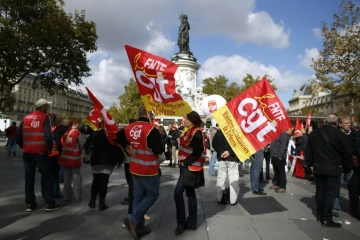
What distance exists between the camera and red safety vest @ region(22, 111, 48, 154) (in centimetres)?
565

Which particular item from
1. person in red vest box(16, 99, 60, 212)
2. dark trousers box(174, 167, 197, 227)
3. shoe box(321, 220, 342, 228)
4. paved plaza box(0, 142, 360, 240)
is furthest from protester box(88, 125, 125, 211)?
shoe box(321, 220, 342, 228)

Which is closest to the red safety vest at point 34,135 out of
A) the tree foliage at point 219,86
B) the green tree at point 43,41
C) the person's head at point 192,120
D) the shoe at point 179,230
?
the person's head at point 192,120

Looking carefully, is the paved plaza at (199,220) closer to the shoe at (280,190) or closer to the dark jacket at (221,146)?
the shoe at (280,190)

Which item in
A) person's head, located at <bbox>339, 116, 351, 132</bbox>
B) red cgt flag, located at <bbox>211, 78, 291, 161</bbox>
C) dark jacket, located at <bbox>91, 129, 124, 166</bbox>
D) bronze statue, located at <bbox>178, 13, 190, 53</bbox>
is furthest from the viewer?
bronze statue, located at <bbox>178, 13, 190, 53</bbox>

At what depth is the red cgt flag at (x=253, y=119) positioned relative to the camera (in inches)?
205

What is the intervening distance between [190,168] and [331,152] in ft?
8.71

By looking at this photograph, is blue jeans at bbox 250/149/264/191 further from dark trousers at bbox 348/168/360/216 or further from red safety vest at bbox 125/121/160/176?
red safety vest at bbox 125/121/160/176

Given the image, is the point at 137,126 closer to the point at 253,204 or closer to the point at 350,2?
the point at 253,204

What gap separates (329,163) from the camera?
17.7 feet

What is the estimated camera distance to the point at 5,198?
6.71 meters

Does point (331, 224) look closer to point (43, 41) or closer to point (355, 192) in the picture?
point (355, 192)

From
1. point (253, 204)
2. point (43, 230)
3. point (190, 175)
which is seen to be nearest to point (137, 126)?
point (190, 175)

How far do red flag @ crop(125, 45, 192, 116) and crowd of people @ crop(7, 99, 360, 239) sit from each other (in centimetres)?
29

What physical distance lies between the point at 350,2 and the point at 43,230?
1998cm
